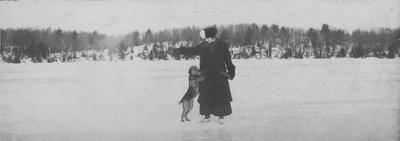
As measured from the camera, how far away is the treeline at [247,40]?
5559 millimetres

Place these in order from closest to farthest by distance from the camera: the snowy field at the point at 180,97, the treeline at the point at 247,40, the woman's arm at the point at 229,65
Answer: the woman's arm at the point at 229,65 < the snowy field at the point at 180,97 < the treeline at the point at 247,40

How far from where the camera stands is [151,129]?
17.9 feet

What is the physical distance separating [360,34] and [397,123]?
1.01 metres

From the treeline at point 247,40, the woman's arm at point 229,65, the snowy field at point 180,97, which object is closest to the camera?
the woman's arm at point 229,65

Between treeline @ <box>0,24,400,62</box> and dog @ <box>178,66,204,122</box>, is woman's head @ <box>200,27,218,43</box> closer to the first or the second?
treeline @ <box>0,24,400,62</box>

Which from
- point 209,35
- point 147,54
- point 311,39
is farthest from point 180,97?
point 311,39

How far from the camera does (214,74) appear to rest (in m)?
5.35

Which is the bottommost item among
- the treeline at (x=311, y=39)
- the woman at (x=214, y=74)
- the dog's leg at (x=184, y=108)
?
the dog's leg at (x=184, y=108)

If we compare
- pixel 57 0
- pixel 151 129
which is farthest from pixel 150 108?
pixel 57 0

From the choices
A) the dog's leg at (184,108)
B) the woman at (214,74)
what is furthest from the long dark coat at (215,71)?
the dog's leg at (184,108)

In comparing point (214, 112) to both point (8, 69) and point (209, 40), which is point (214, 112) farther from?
point (8, 69)

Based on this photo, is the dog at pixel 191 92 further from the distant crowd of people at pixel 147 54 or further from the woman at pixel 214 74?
the distant crowd of people at pixel 147 54

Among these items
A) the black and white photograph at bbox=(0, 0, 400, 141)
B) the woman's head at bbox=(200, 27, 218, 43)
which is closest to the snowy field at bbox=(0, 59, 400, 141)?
the black and white photograph at bbox=(0, 0, 400, 141)

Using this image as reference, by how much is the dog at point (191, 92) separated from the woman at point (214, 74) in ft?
0.19
